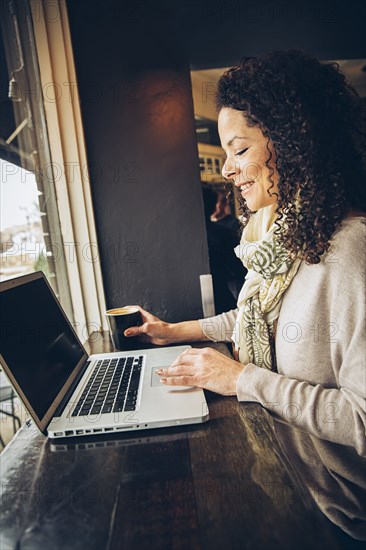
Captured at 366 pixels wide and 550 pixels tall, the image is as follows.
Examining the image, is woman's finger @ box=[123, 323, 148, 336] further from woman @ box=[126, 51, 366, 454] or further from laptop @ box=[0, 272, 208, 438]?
laptop @ box=[0, 272, 208, 438]

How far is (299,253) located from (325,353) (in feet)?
0.78

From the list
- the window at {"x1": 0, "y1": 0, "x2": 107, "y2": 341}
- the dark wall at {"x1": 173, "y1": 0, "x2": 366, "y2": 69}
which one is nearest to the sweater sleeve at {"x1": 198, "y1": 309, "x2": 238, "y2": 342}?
the window at {"x1": 0, "y1": 0, "x2": 107, "y2": 341}

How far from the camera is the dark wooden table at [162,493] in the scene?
43 centimetres

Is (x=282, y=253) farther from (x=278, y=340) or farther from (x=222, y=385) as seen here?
(x=222, y=385)

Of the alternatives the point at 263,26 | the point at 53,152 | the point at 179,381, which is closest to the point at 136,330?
the point at 179,381

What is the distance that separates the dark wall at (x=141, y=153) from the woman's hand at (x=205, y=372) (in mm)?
803

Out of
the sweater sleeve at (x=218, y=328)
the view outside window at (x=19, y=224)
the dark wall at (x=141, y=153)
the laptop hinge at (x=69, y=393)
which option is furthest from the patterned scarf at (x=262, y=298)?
the view outside window at (x=19, y=224)

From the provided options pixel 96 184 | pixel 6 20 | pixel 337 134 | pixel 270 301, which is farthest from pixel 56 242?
pixel 337 134

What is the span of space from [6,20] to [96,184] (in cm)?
60

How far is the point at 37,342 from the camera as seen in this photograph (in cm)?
79

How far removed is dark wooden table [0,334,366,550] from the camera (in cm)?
43

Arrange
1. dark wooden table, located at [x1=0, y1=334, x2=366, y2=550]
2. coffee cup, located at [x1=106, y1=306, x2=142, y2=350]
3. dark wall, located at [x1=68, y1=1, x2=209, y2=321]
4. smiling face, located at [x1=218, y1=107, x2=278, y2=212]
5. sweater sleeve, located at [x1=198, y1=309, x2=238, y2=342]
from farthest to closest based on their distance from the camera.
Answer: dark wall, located at [x1=68, y1=1, x2=209, y2=321] < sweater sleeve, located at [x1=198, y1=309, x2=238, y2=342] < coffee cup, located at [x1=106, y1=306, x2=142, y2=350] < smiling face, located at [x1=218, y1=107, x2=278, y2=212] < dark wooden table, located at [x1=0, y1=334, x2=366, y2=550]

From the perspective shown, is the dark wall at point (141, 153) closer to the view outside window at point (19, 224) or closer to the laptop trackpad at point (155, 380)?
the view outside window at point (19, 224)

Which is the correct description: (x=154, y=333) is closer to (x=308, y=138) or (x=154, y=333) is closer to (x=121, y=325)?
(x=121, y=325)
